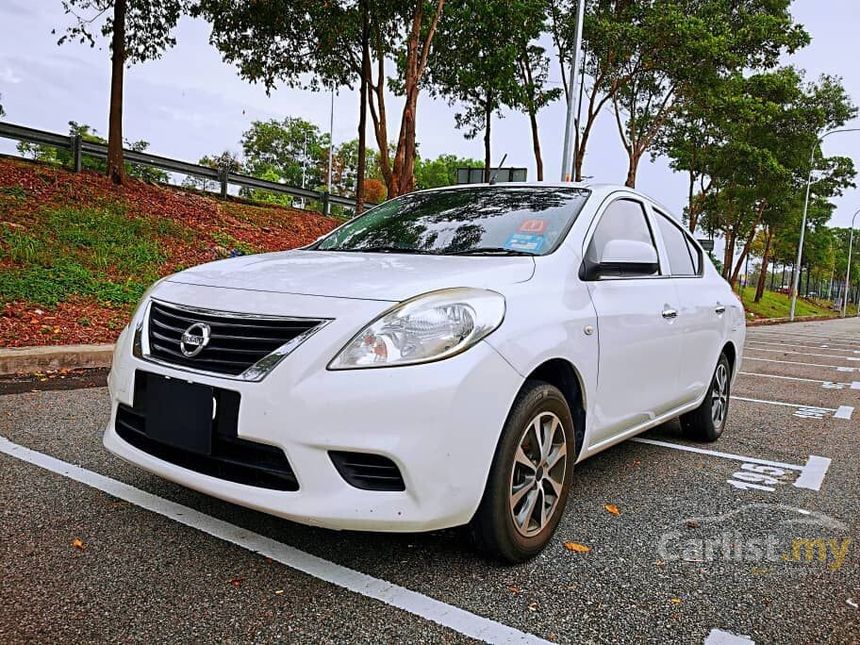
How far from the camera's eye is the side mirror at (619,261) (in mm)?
2967

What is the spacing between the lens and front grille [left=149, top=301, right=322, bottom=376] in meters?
2.23

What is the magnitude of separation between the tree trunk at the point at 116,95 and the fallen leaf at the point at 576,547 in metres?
12.4

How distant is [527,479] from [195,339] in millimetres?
1301

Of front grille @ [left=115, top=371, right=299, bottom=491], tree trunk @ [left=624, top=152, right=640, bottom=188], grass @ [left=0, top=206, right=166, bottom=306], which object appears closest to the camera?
front grille @ [left=115, top=371, right=299, bottom=491]

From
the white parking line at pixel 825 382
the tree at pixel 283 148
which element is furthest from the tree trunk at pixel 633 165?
the tree at pixel 283 148

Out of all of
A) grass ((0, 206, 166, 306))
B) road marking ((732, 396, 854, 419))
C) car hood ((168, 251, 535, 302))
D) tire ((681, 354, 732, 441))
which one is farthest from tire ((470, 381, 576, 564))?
grass ((0, 206, 166, 306))

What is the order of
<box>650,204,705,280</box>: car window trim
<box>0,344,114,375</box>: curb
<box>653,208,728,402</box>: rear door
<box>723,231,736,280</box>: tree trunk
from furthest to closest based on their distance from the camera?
<box>723,231,736,280</box>: tree trunk, <box>0,344,114,375</box>: curb, <box>650,204,705,280</box>: car window trim, <box>653,208,728,402</box>: rear door

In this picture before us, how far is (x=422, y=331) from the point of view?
2.21m

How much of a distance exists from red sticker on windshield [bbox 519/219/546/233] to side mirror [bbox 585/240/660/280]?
0.92 ft

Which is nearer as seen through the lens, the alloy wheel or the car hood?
the car hood

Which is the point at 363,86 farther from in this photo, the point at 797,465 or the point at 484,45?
the point at 797,465

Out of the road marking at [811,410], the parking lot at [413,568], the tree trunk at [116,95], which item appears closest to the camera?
the parking lot at [413,568]

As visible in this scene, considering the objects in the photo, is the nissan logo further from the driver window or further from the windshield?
the driver window

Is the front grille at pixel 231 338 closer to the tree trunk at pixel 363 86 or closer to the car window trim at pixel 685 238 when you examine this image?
the car window trim at pixel 685 238
